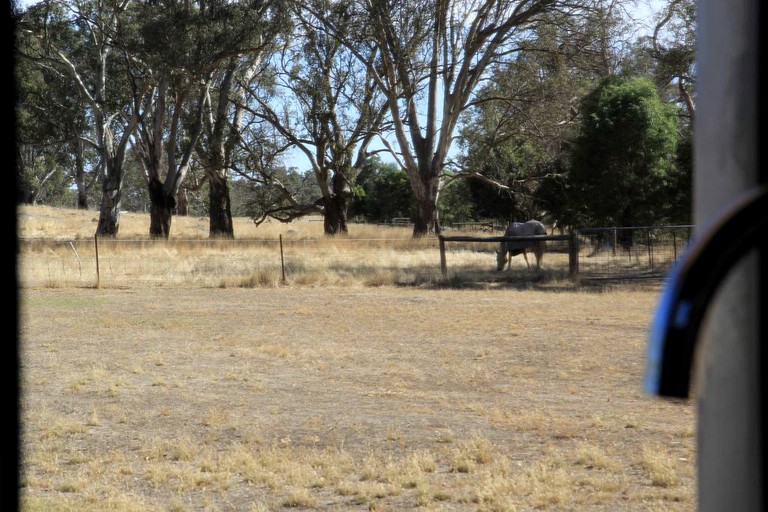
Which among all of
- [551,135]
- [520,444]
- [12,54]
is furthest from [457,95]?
[12,54]

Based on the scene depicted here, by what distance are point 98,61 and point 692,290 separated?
140 feet

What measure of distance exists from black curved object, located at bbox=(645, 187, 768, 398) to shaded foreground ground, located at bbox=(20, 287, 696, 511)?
4703mm

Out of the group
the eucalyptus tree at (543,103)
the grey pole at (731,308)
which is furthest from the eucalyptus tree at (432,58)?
the grey pole at (731,308)

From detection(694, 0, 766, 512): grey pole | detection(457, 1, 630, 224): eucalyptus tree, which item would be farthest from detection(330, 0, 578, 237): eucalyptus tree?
detection(694, 0, 766, 512): grey pole

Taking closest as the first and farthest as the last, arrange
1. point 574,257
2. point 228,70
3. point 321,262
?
1. point 574,257
2. point 321,262
3. point 228,70

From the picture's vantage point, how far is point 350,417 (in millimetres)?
7793

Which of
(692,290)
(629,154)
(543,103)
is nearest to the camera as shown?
(692,290)

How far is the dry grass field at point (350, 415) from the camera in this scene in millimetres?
5664

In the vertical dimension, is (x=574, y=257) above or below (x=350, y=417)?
above

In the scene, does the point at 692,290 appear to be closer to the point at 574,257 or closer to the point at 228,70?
the point at 574,257

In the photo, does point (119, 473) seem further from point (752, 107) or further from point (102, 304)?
point (102, 304)

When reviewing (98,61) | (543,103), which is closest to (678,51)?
(543,103)

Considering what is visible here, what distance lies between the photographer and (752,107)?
1216 millimetres

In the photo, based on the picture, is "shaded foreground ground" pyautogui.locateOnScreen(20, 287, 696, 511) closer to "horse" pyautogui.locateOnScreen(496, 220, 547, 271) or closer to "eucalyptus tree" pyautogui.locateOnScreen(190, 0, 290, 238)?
"horse" pyautogui.locateOnScreen(496, 220, 547, 271)
